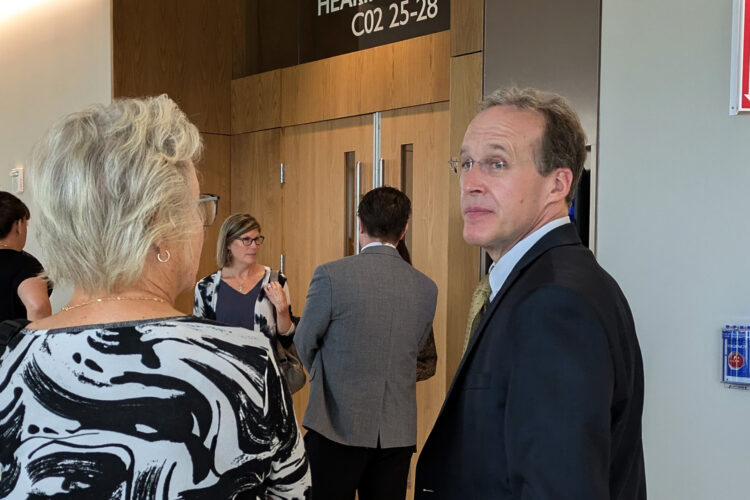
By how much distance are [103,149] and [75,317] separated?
256 millimetres

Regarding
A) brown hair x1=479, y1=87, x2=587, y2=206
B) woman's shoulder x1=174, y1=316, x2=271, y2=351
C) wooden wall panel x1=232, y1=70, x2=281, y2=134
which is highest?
wooden wall panel x1=232, y1=70, x2=281, y2=134

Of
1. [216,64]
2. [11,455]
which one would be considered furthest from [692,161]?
[216,64]

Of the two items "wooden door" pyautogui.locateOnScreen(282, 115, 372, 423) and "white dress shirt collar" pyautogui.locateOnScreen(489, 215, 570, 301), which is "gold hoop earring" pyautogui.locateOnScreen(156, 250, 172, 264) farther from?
"wooden door" pyautogui.locateOnScreen(282, 115, 372, 423)

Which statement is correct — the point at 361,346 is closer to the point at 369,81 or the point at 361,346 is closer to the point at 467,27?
the point at 467,27

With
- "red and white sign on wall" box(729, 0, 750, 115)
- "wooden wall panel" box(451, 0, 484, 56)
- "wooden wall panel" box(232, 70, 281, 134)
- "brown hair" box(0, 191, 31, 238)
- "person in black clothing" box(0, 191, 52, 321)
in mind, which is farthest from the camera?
"wooden wall panel" box(232, 70, 281, 134)

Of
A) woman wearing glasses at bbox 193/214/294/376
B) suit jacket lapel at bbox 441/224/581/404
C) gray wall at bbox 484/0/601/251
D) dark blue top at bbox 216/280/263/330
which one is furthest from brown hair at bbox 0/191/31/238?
suit jacket lapel at bbox 441/224/581/404

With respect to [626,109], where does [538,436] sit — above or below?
below

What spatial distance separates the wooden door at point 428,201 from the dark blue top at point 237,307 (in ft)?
3.01

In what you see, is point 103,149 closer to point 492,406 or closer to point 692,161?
point 492,406

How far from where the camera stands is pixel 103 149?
115 cm

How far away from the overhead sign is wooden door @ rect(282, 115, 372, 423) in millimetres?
499

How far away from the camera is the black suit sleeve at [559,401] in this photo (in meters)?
1.13

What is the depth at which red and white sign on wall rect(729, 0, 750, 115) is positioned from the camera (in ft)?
7.63

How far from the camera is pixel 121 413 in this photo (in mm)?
1072
